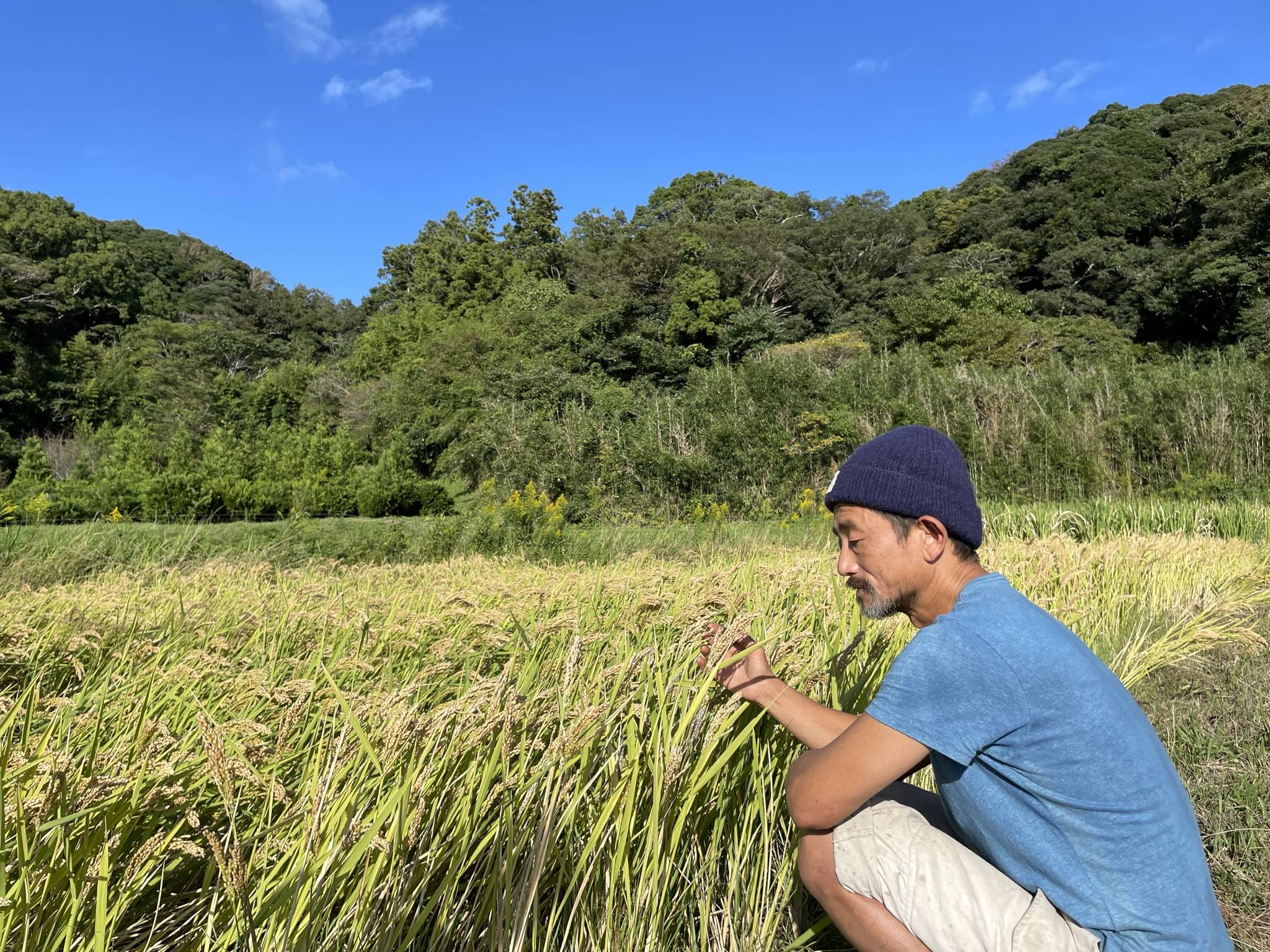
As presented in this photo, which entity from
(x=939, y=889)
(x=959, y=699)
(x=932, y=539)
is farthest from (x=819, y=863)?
(x=932, y=539)

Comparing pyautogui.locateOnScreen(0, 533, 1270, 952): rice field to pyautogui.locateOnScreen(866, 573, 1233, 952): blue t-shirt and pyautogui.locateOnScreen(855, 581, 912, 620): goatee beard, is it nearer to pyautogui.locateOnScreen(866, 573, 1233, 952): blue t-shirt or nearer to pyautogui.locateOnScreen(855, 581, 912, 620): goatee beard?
pyautogui.locateOnScreen(855, 581, 912, 620): goatee beard

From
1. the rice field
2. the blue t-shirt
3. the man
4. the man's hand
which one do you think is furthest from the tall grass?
the blue t-shirt

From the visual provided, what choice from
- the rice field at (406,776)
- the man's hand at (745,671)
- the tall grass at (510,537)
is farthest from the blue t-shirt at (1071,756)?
the tall grass at (510,537)

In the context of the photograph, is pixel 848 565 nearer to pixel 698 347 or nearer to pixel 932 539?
pixel 932 539

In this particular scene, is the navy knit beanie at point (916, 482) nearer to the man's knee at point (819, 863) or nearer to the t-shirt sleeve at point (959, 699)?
the t-shirt sleeve at point (959, 699)

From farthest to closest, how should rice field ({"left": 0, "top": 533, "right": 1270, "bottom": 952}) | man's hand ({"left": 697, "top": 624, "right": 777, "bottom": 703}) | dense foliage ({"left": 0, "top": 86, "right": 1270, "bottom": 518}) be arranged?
dense foliage ({"left": 0, "top": 86, "right": 1270, "bottom": 518}), man's hand ({"left": 697, "top": 624, "right": 777, "bottom": 703}), rice field ({"left": 0, "top": 533, "right": 1270, "bottom": 952})

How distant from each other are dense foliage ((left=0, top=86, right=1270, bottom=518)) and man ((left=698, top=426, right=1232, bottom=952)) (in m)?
9.22

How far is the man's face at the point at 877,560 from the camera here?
1.46 meters

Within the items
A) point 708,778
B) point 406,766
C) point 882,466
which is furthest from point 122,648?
point 882,466

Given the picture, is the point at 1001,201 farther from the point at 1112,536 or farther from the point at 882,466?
the point at 882,466

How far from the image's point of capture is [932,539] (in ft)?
4.75

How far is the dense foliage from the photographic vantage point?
11.3 meters

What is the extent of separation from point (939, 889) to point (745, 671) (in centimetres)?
53

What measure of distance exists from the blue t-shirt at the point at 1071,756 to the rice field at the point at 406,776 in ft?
1.53
